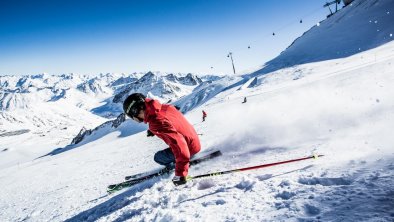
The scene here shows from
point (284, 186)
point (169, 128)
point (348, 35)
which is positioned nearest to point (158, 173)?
point (169, 128)

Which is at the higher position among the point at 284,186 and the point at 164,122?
the point at 164,122

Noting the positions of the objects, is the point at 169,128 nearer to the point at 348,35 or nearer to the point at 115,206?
the point at 115,206

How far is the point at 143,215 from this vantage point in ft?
16.3

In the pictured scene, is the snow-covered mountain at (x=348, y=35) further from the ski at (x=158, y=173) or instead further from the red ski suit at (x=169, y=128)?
the red ski suit at (x=169, y=128)

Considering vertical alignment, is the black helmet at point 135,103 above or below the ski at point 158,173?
above

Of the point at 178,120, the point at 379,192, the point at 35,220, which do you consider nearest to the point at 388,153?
the point at 379,192

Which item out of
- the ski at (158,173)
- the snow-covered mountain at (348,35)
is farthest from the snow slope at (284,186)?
the snow-covered mountain at (348,35)

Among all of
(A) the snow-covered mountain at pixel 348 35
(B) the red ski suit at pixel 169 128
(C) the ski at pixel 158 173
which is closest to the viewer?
(B) the red ski suit at pixel 169 128

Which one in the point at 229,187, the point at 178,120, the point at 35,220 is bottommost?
the point at 35,220

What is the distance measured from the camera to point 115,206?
6176 mm

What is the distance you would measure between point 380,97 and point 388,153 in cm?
515

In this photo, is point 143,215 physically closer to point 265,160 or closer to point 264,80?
point 265,160

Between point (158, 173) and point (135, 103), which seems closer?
point (135, 103)

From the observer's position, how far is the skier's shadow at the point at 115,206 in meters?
5.87
